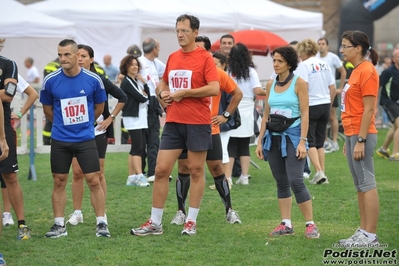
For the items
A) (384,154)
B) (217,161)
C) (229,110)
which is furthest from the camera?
(384,154)

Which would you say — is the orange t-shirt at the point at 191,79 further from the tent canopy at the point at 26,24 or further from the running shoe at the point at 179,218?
the tent canopy at the point at 26,24

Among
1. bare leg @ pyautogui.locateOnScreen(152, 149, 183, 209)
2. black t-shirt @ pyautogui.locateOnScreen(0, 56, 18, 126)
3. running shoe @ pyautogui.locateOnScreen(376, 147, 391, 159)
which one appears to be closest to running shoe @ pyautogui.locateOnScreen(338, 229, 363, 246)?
bare leg @ pyautogui.locateOnScreen(152, 149, 183, 209)

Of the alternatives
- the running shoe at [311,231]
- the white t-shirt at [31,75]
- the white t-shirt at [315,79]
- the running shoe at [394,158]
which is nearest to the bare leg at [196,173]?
the running shoe at [311,231]

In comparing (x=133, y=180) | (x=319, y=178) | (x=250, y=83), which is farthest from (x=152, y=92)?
(x=319, y=178)

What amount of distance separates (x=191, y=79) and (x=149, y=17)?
12195mm

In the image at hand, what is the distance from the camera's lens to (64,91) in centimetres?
709

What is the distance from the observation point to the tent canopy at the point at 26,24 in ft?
52.1

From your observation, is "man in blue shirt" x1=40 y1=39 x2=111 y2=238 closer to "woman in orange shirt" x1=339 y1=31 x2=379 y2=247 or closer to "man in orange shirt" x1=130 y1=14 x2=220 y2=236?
"man in orange shirt" x1=130 y1=14 x2=220 y2=236

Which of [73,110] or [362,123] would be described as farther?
[73,110]

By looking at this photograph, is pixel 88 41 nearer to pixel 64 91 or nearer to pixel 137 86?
pixel 137 86

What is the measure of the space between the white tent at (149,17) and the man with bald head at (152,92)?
773 centimetres

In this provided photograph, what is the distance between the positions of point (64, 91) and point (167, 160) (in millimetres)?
1143

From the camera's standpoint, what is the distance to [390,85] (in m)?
13.7

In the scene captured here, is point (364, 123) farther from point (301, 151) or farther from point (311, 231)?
point (311, 231)
